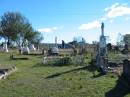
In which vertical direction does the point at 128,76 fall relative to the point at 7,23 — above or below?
below

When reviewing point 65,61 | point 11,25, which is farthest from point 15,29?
point 65,61

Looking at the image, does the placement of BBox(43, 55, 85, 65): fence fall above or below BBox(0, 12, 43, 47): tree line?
below

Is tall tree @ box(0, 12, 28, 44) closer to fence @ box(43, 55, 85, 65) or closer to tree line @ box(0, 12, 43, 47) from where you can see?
tree line @ box(0, 12, 43, 47)

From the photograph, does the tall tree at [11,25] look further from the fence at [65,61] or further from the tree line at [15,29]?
the fence at [65,61]

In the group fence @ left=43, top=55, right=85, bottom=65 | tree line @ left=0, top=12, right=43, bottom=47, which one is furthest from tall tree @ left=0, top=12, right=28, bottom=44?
fence @ left=43, top=55, right=85, bottom=65

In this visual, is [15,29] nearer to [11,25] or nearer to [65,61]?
[11,25]

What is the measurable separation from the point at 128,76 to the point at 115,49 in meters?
35.1

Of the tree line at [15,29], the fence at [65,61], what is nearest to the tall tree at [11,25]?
the tree line at [15,29]

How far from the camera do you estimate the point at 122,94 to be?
13.5m

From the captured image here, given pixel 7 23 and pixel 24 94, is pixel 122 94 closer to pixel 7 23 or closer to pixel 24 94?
pixel 24 94

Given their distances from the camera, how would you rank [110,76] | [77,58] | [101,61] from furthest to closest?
[77,58]
[101,61]
[110,76]

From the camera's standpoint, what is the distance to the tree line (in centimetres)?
8925

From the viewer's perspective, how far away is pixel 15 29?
89438 millimetres

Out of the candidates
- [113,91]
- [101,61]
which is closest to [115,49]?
[101,61]
